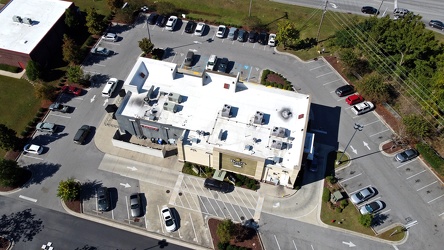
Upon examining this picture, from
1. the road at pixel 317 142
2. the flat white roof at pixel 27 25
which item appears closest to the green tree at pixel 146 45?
the road at pixel 317 142

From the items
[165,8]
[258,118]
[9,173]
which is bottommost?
[9,173]

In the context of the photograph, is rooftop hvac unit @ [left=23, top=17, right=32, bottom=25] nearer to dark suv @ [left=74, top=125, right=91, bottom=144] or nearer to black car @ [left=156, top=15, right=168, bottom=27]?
black car @ [left=156, top=15, right=168, bottom=27]

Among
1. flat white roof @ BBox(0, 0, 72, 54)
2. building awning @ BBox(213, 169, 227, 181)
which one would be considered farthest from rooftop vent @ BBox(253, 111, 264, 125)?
flat white roof @ BBox(0, 0, 72, 54)

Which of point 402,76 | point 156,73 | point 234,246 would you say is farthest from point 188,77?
point 402,76

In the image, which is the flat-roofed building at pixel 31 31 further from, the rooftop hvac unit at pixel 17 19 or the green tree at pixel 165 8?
the green tree at pixel 165 8

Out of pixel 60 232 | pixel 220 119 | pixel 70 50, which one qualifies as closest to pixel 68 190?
pixel 60 232

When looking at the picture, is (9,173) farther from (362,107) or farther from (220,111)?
(362,107)
